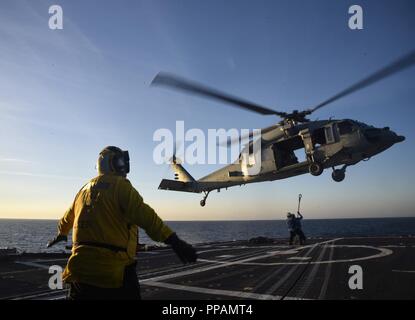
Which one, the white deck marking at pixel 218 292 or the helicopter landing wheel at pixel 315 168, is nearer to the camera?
the white deck marking at pixel 218 292

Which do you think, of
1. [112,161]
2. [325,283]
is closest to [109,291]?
[112,161]

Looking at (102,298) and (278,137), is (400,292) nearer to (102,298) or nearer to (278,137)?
(102,298)

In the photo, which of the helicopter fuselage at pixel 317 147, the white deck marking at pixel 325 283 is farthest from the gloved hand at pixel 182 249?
the helicopter fuselage at pixel 317 147

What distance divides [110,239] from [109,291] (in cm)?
53

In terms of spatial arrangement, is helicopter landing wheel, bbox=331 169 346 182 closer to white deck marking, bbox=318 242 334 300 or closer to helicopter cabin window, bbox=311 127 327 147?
helicopter cabin window, bbox=311 127 327 147

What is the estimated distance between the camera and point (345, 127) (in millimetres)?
17766

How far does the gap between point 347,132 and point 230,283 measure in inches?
470

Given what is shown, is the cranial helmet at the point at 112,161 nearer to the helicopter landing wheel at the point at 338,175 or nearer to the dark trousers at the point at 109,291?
the dark trousers at the point at 109,291

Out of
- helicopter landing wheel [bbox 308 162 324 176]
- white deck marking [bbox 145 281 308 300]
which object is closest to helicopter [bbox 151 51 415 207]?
helicopter landing wheel [bbox 308 162 324 176]

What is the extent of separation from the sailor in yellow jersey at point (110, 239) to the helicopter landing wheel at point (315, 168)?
625 inches

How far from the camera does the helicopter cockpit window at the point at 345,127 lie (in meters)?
17.6

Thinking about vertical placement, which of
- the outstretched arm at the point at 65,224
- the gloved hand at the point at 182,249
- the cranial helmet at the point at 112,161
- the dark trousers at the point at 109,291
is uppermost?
the cranial helmet at the point at 112,161

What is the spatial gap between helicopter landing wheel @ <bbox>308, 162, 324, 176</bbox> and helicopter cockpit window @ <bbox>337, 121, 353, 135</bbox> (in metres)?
2.03

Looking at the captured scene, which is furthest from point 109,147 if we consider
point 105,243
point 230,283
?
point 230,283
